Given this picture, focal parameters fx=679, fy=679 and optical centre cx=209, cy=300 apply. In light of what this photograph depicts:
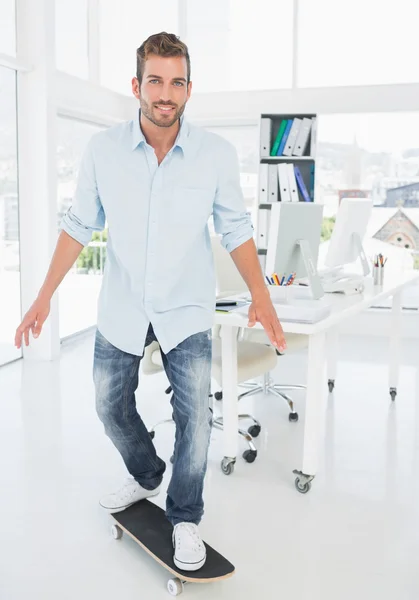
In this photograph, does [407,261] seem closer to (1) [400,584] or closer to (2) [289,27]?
(2) [289,27]

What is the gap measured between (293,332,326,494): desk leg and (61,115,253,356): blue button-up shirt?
2.61 ft

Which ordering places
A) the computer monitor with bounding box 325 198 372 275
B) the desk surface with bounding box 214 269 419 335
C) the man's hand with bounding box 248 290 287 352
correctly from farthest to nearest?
the computer monitor with bounding box 325 198 372 275 → the desk surface with bounding box 214 269 419 335 → the man's hand with bounding box 248 290 287 352

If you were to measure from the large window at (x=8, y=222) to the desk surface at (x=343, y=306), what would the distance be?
8.93 feet

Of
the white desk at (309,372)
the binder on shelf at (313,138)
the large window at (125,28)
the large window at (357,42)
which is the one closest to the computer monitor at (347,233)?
the white desk at (309,372)

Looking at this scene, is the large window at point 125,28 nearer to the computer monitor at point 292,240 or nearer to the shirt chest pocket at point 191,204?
the computer monitor at point 292,240

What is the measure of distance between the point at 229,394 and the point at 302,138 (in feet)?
11.6

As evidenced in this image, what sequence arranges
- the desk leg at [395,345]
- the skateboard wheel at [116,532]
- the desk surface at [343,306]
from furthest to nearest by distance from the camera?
the desk leg at [395,345], the desk surface at [343,306], the skateboard wheel at [116,532]

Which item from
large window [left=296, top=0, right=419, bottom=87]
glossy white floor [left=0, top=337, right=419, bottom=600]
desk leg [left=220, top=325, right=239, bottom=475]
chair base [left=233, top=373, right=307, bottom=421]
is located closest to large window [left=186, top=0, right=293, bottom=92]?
large window [left=296, top=0, right=419, bottom=87]

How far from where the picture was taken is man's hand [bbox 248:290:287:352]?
2109 mm

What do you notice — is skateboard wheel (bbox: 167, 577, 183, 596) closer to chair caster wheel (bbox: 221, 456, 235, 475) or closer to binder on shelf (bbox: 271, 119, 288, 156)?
chair caster wheel (bbox: 221, 456, 235, 475)

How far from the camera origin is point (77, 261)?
6355mm

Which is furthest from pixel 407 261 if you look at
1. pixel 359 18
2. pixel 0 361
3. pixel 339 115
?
pixel 0 361

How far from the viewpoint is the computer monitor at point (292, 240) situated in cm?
325

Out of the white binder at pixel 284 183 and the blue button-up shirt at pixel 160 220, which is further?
the white binder at pixel 284 183
